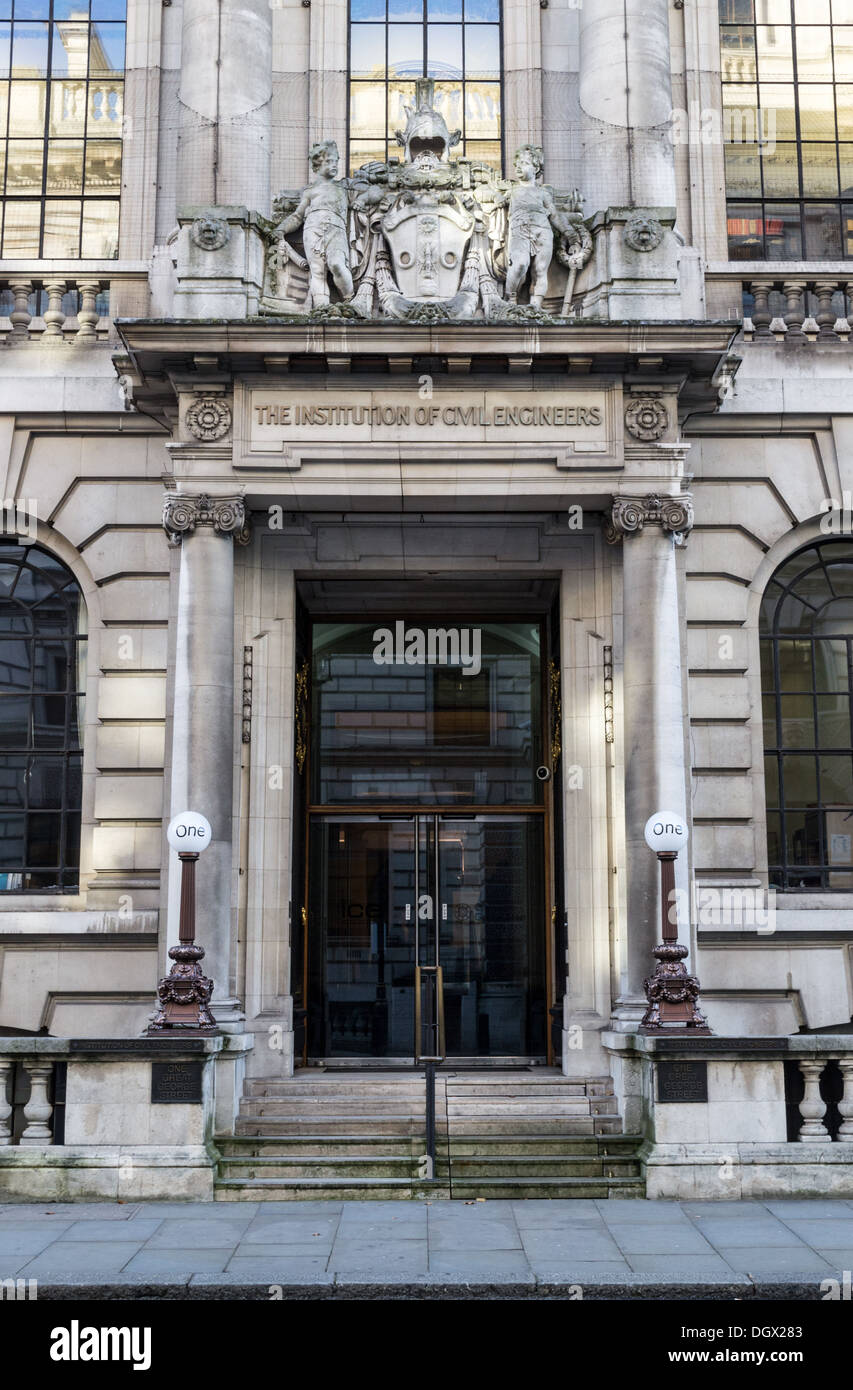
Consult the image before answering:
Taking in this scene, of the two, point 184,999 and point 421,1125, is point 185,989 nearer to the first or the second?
point 184,999

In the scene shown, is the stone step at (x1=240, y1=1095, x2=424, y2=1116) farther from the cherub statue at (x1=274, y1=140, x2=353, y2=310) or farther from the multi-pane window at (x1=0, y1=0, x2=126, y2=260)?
the multi-pane window at (x1=0, y1=0, x2=126, y2=260)

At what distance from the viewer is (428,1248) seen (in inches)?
406

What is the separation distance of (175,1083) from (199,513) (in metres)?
5.99

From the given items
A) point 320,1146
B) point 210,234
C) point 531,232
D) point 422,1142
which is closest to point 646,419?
point 531,232

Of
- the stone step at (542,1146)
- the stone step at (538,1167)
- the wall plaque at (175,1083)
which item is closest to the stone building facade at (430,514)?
the stone step at (542,1146)

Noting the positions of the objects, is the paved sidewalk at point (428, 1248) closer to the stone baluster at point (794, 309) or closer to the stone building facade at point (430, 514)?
Answer: the stone building facade at point (430, 514)

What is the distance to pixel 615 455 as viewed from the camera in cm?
1492

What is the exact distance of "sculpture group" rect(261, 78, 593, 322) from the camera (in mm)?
15453

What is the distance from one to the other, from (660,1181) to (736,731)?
5.60 m

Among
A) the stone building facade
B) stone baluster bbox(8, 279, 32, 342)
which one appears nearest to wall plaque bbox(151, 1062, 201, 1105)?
the stone building facade
